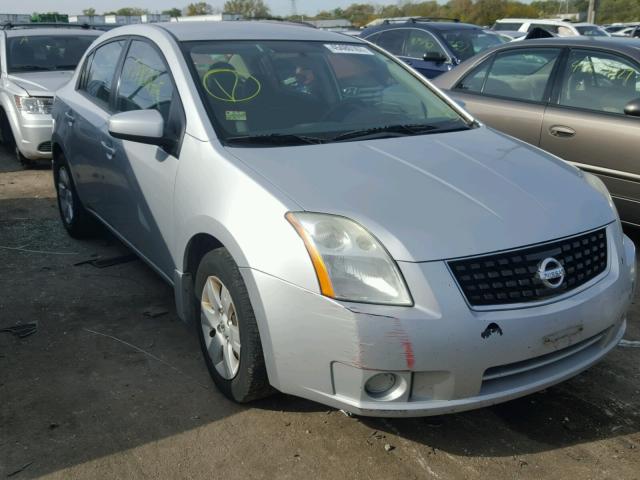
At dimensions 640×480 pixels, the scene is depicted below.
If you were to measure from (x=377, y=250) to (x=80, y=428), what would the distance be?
4.90ft

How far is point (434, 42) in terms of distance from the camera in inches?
390

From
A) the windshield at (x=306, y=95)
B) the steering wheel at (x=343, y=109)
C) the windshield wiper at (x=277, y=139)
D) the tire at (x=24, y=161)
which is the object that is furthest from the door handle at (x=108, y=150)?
the tire at (x=24, y=161)

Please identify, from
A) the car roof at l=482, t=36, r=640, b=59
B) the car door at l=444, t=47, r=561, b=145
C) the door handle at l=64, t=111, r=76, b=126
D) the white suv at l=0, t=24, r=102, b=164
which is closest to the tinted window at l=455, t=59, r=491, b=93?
the car door at l=444, t=47, r=561, b=145

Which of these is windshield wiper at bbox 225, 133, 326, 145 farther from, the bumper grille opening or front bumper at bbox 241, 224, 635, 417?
the bumper grille opening

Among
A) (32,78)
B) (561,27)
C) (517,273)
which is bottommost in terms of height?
(517,273)

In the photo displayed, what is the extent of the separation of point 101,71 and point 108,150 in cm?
83

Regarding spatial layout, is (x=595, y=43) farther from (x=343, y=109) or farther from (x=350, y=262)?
(x=350, y=262)

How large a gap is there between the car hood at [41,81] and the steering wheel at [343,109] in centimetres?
484

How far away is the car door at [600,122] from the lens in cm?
480

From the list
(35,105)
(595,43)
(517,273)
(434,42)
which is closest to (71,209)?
(35,105)

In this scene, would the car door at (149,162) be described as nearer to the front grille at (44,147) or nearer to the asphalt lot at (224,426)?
the asphalt lot at (224,426)

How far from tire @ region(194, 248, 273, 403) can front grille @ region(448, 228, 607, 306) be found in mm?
849

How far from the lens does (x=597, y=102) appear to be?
5.11 meters

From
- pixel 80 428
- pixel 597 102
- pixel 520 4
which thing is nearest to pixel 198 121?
pixel 80 428
